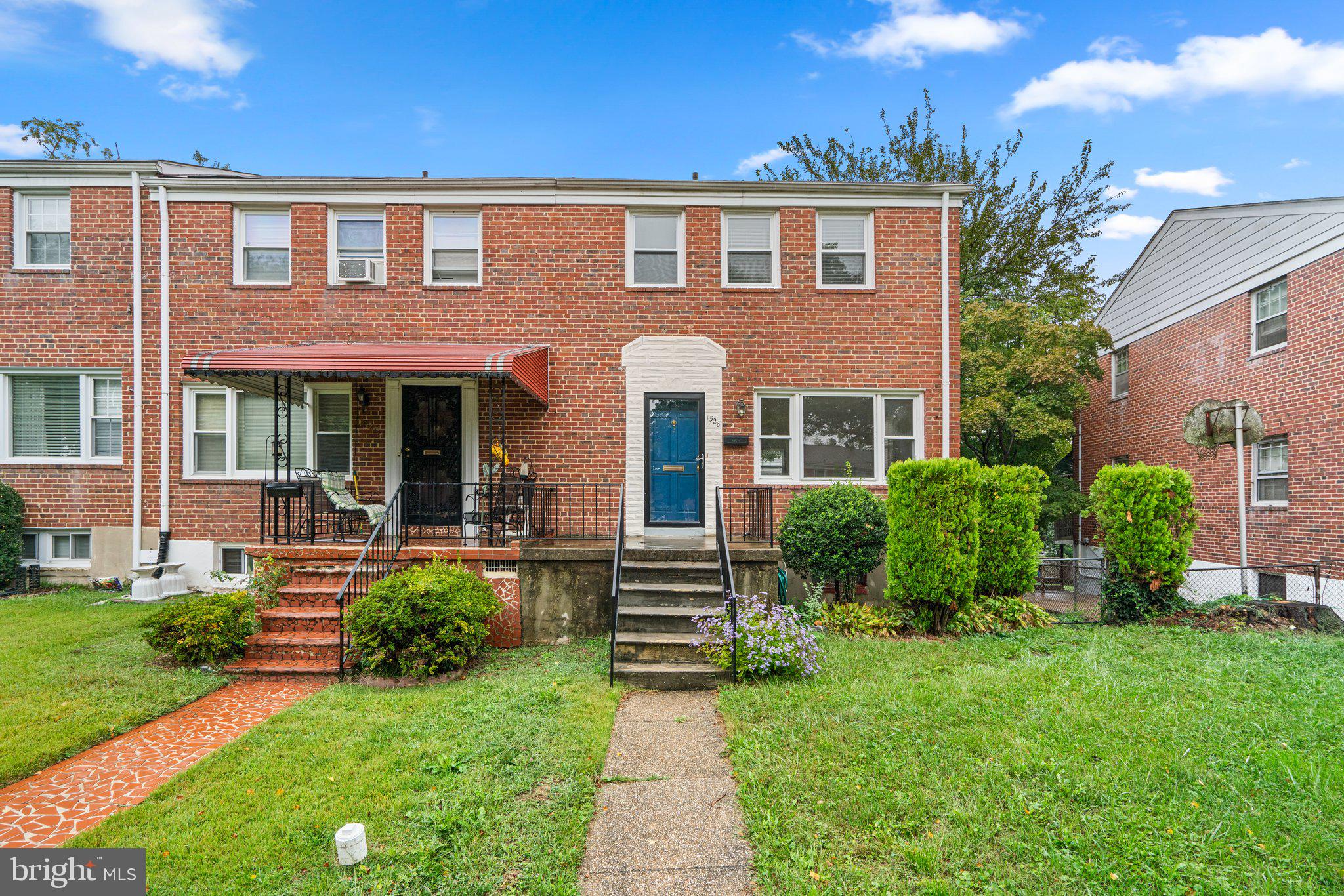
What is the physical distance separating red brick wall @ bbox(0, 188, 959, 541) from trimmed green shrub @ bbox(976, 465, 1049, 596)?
5.29 feet

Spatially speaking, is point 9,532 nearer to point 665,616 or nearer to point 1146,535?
point 665,616

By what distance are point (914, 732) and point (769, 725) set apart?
3.32 feet

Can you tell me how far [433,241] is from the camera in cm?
952

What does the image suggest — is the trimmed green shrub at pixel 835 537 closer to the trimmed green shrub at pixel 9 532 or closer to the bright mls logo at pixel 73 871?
the bright mls logo at pixel 73 871

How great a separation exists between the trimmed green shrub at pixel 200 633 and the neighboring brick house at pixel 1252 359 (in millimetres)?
15162

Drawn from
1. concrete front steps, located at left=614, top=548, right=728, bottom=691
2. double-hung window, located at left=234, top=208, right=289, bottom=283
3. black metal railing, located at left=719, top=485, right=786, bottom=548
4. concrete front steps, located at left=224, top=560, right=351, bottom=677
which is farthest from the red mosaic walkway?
double-hung window, located at left=234, top=208, right=289, bottom=283

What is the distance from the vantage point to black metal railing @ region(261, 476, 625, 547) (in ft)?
26.4

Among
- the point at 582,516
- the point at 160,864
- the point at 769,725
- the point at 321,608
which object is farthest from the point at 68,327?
the point at 769,725

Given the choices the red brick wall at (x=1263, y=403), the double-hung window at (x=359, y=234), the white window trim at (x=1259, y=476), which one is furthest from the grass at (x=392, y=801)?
the white window trim at (x=1259, y=476)

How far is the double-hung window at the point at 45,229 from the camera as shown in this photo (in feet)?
30.8

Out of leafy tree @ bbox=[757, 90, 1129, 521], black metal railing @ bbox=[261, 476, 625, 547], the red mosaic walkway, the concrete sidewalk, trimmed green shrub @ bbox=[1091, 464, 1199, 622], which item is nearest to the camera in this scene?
the concrete sidewalk

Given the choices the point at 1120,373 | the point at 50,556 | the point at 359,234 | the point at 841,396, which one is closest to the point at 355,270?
the point at 359,234

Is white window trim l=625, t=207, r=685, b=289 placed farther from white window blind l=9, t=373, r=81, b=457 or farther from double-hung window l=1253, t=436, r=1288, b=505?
double-hung window l=1253, t=436, r=1288, b=505

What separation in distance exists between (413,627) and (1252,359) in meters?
14.9
